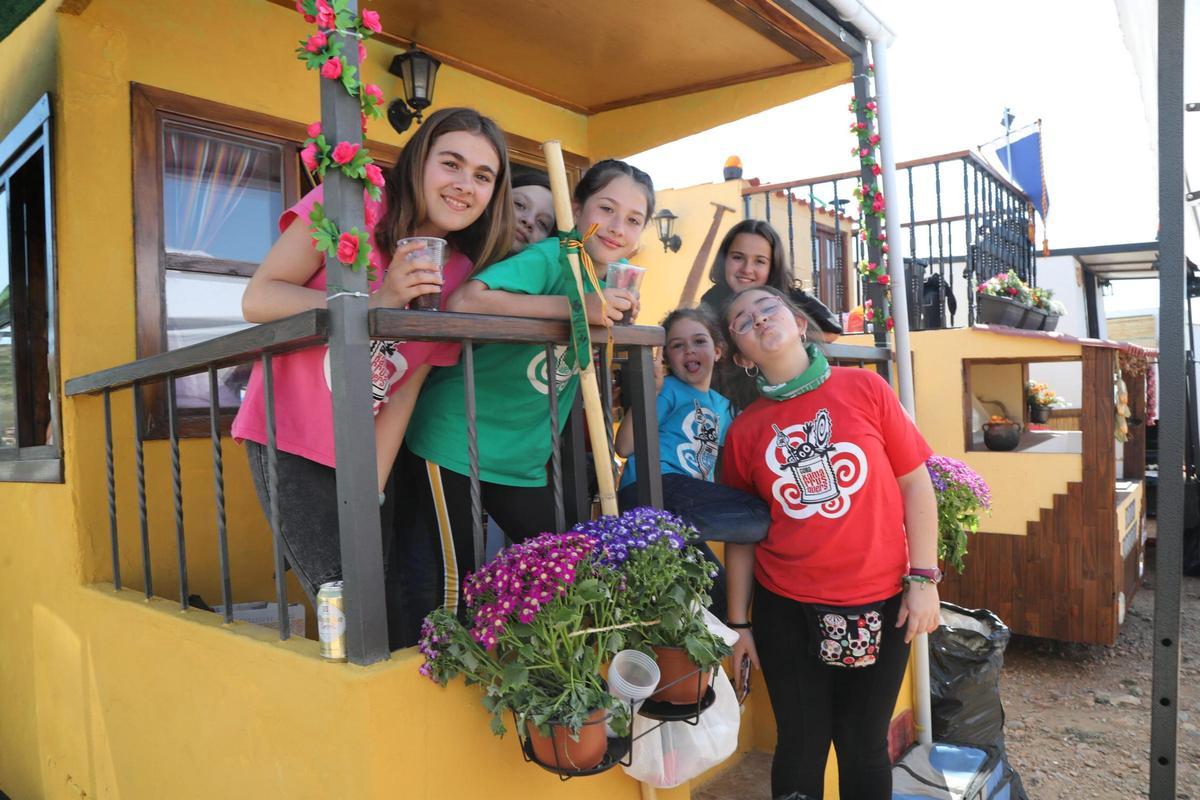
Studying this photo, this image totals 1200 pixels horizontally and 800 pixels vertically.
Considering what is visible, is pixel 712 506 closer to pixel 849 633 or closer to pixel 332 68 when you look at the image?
pixel 849 633

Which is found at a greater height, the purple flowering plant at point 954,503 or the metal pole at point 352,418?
the metal pole at point 352,418

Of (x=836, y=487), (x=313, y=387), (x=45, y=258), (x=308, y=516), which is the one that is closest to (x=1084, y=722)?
(x=836, y=487)

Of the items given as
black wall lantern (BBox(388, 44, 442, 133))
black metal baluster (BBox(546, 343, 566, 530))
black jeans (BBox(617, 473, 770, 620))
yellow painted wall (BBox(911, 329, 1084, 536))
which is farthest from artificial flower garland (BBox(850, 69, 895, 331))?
yellow painted wall (BBox(911, 329, 1084, 536))

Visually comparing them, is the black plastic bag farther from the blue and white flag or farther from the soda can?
the blue and white flag

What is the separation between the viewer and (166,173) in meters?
3.32

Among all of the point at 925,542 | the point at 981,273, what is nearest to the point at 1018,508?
the point at 981,273

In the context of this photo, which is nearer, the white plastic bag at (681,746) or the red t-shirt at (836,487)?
the white plastic bag at (681,746)

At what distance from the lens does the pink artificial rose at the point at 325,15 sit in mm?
1749

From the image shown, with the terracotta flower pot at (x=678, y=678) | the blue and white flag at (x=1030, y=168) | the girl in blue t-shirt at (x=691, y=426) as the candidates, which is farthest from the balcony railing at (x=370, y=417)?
the blue and white flag at (x=1030, y=168)

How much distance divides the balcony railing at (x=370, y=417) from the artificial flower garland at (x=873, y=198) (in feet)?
6.61

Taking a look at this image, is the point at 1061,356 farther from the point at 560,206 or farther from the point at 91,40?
the point at 91,40

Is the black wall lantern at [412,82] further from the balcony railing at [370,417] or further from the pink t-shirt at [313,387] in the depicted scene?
the pink t-shirt at [313,387]

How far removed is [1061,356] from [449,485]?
5.39 meters

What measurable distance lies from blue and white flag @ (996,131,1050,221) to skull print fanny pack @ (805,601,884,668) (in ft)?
27.4
